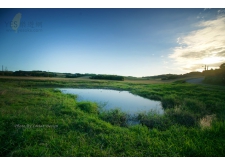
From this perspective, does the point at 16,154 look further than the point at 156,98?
No

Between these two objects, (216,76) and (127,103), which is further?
(127,103)

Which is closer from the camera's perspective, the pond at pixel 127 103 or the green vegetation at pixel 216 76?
the pond at pixel 127 103

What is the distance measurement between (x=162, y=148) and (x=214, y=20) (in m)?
6.11

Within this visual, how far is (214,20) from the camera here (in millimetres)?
5234

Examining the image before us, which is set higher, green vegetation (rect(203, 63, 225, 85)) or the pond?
green vegetation (rect(203, 63, 225, 85))

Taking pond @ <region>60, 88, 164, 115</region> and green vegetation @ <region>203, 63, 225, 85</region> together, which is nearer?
pond @ <region>60, 88, 164, 115</region>

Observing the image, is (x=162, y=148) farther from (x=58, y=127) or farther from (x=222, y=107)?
(x=222, y=107)

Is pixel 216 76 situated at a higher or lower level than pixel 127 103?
higher

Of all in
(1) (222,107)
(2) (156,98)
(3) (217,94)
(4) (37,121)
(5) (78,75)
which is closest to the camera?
(4) (37,121)

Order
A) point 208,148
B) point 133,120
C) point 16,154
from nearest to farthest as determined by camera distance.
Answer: point 16,154, point 208,148, point 133,120

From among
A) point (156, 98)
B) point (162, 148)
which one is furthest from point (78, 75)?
point (162, 148)

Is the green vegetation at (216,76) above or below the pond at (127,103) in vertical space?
above

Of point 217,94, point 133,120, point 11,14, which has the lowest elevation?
point 133,120
